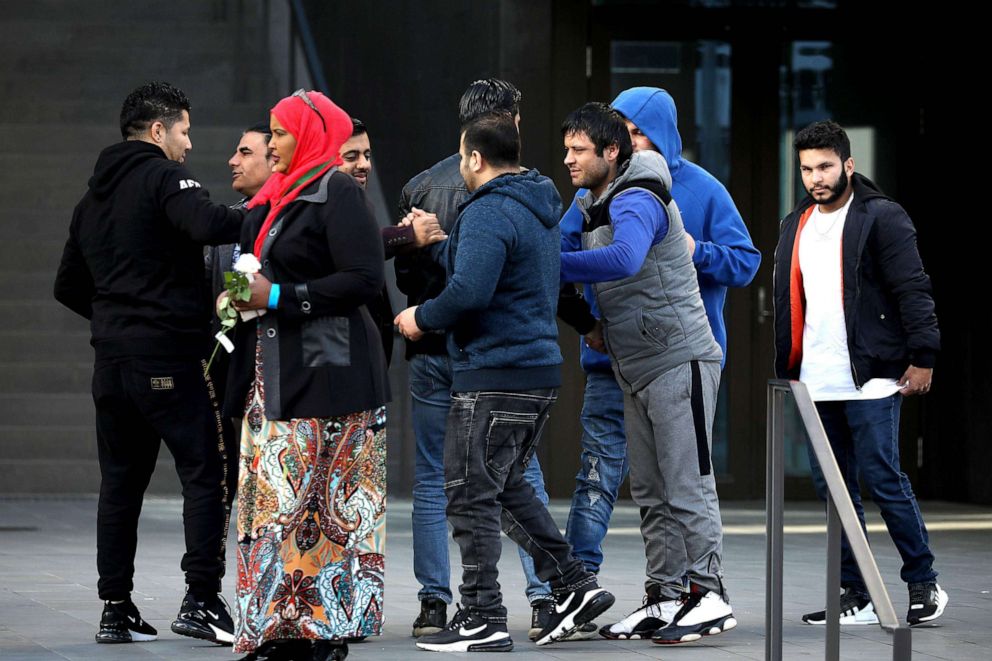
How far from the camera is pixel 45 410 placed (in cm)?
1161

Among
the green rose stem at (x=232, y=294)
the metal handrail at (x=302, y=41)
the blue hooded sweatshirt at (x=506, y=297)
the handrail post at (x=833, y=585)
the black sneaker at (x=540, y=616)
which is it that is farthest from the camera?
the metal handrail at (x=302, y=41)

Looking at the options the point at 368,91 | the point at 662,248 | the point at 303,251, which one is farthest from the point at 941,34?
the point at 303,251

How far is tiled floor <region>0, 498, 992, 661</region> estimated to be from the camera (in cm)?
581

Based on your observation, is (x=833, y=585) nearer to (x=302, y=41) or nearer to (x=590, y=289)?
(x=590, y=289)

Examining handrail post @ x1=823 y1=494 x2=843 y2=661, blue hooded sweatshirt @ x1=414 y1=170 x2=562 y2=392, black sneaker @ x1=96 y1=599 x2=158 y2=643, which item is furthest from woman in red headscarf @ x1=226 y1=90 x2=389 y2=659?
handrail post @ x1=823 y1=494 x2=843 y2=661

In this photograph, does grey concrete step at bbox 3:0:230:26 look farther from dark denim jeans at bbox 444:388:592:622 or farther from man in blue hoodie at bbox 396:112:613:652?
dark denim jeans at bbox 444:388:592:622

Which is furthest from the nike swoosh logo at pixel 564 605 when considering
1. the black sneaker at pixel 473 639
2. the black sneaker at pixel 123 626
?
the black sneaker at pixel 123 626

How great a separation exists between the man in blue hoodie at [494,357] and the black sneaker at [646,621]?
17.0 inches

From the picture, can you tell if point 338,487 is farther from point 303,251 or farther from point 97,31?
point 97,31

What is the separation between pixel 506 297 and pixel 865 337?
61.7 inches

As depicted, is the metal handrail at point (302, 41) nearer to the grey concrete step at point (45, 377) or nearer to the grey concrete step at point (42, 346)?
the grey concrete step at point (42, 346)

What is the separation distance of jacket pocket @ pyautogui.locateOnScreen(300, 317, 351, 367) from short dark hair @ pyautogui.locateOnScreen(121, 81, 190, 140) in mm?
1246

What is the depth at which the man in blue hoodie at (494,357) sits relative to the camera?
564 centimetres

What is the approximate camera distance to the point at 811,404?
14.7ft
